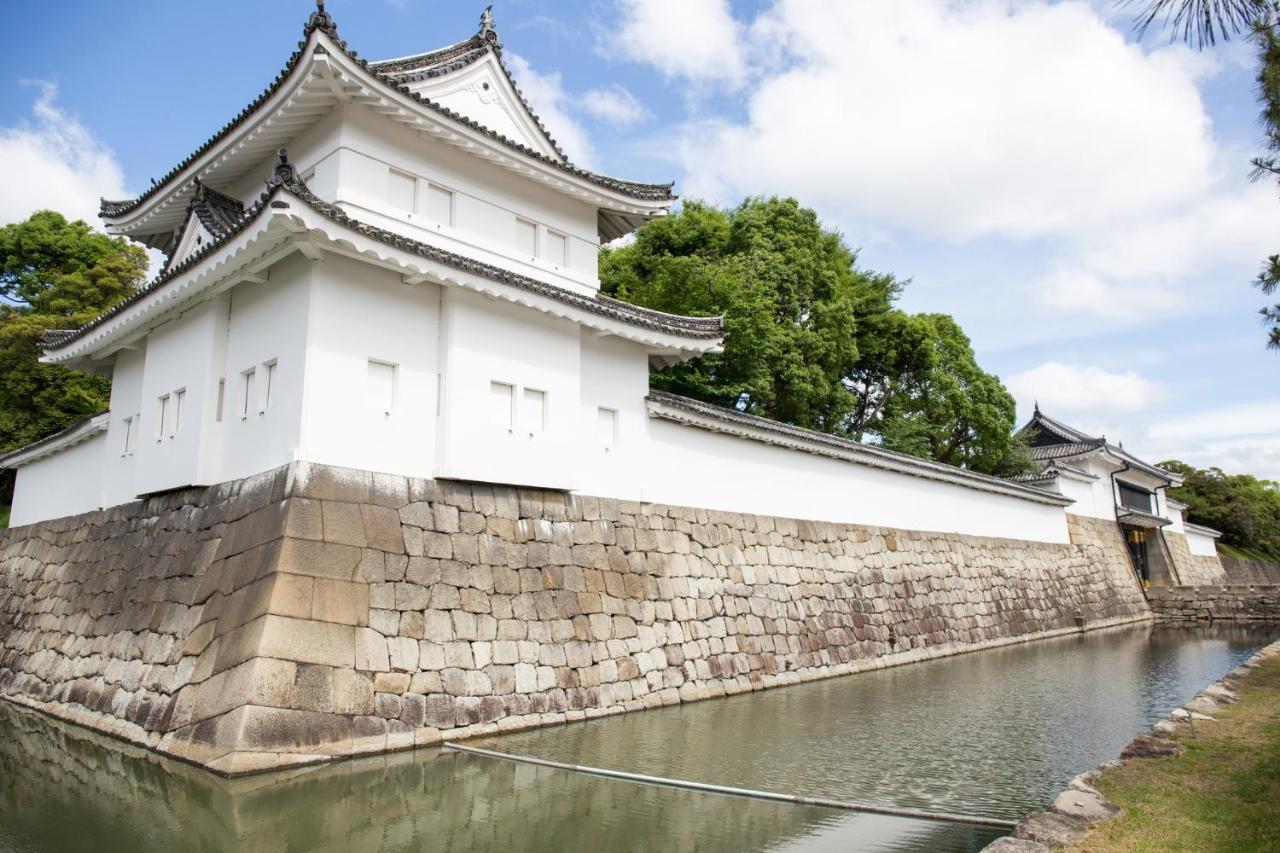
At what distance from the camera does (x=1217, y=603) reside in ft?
76.6

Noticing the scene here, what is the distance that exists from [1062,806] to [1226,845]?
780 millimetres

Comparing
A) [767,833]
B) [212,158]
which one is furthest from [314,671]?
[212,158]

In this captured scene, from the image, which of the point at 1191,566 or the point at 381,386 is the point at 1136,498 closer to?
the point at 1191,566

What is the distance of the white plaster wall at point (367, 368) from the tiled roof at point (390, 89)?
2189mm

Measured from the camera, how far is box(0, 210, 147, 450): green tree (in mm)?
18938

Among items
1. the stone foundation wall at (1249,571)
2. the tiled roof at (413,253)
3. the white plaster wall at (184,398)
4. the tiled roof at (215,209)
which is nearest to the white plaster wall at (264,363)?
the white plaster wall at (184,398)

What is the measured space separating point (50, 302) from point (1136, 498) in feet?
113

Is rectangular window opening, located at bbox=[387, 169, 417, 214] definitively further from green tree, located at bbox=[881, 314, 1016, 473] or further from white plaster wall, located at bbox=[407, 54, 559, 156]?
green tree, located at bbox=[881, 314, 1016, 473]

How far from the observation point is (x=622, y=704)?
885 cm

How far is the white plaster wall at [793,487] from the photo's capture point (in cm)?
1116

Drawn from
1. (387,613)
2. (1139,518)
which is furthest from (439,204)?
(1139,518)

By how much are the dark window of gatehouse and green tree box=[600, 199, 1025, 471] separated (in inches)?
193

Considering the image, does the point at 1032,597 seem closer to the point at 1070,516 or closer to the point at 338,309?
the point at 1070,516

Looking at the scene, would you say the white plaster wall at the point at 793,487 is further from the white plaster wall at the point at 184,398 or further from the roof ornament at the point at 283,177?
the roof ornament at the point at 283,177
